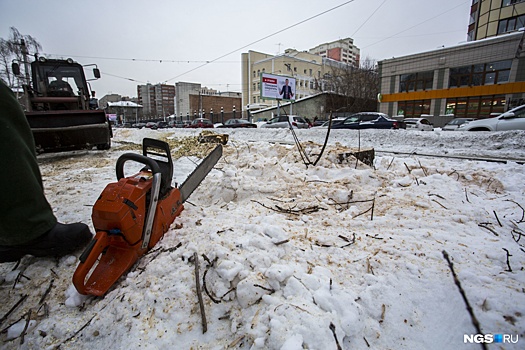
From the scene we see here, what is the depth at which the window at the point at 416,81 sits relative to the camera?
25375 millimetres

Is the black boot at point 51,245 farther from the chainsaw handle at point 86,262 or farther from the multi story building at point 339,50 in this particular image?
the multi story building at point 339,50

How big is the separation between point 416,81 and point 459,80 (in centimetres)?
357

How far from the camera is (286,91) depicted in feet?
85.3

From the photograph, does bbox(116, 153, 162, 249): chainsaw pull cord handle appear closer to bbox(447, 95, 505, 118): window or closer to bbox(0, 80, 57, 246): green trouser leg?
bbox(0, 80, 57, 246): green trouser leg

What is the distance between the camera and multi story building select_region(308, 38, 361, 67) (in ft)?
243

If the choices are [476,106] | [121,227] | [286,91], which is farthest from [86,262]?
[476,106]

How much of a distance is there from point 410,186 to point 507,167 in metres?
1.87

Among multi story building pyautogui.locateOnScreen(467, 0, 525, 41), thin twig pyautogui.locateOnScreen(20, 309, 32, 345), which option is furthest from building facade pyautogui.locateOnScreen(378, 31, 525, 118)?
thin twig pyautogui.locateOnScreen(20, 309, 32, 345)

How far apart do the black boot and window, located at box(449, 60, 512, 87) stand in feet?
102

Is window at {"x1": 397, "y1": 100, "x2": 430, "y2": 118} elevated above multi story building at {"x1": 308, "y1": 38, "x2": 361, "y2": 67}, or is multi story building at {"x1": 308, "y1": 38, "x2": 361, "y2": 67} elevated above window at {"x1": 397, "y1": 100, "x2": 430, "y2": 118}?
multi story building at {"x1": 308, "y1": 38, "x2": 361, "y2": 67}

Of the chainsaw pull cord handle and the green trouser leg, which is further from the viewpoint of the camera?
the chainsaw pull cord handle

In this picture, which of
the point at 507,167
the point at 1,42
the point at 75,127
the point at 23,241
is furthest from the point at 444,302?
the point at 1,42

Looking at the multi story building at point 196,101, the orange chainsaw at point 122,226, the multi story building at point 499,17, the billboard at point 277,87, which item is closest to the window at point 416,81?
the multi story building at point 499,17

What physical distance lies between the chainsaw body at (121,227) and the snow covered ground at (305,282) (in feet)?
0.28
